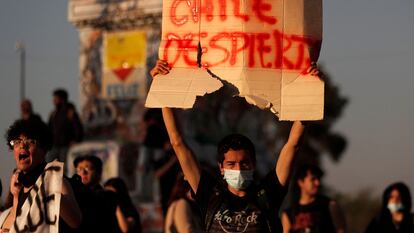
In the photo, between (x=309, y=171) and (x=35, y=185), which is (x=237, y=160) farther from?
(x=309, y=171)

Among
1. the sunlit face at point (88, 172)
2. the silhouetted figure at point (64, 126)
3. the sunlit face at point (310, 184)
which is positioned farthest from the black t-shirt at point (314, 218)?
the silhouetted figure at point (64, 126)

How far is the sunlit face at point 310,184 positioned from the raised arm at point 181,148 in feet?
17.3

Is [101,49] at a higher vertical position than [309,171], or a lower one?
higher


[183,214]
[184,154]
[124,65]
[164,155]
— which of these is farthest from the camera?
[124,65]

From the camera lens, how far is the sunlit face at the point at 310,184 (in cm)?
1297

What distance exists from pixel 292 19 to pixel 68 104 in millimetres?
10578

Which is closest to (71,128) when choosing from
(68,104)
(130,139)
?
(68,104)

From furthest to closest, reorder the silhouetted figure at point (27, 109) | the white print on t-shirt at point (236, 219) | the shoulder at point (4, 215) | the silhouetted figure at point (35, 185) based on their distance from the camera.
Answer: the silhouetted figure at point (27, 109)
the shoulder at point (4, 215)
the white print on t-shirt at point (236, 219)
the silhouetted figure at point (35, 185)

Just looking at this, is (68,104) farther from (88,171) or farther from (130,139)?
(130,139)

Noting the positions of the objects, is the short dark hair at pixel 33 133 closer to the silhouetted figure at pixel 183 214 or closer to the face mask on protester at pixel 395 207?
the silhouetted figure at pixel 183 214

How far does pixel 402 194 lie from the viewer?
12.9 metres

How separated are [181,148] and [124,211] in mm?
4861

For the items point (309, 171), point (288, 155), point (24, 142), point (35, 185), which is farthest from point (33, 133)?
point (309, 171)

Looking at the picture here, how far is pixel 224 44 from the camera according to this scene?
7.80m
